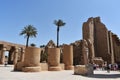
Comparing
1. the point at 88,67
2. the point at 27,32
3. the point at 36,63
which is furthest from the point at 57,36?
the point at 88,67

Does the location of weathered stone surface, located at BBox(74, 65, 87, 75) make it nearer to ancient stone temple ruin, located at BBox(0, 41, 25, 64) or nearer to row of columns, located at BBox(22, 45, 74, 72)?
row of columns, located at BBox(22, 45, 74, 72)

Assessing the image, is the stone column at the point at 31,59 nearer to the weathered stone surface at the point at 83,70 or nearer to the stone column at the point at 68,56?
the weathered stone surface at the point at 83,70

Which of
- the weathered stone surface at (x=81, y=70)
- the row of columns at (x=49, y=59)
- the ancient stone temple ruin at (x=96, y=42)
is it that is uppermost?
the ancient stone temple ruin at (x=96, y=42)

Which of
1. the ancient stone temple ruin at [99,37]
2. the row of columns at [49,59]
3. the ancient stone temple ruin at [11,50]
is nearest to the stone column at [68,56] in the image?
the row of columns at [49,59]

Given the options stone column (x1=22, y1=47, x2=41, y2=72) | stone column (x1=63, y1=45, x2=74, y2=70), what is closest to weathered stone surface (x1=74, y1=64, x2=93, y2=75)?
stone column (x1=22, y1=47, x2=41, y2=72)

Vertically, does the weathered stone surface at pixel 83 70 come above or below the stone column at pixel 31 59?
A: below

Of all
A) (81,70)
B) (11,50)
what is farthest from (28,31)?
(81,70)

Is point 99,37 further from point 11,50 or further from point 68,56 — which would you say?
point 11,50

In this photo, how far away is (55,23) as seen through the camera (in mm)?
43438

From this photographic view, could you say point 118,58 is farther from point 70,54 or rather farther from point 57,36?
point 70,54

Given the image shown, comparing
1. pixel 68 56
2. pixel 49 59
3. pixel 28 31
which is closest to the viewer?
pixel 49 59

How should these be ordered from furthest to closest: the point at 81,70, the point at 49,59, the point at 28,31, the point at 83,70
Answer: the point at 28,31, the point at 49,59, the point at 81,70, the point at 83,70

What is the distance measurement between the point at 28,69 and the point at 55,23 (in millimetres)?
27287

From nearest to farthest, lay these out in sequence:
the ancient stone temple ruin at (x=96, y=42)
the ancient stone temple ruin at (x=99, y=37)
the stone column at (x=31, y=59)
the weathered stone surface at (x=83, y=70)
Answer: the weathered stone surface at (x=83, y=70) < the stone column at (x=31, y=59) < the ancient stone temple ruin at (x=96, y=42) < the ancient stone temple ruin at (x=99, y=37)
